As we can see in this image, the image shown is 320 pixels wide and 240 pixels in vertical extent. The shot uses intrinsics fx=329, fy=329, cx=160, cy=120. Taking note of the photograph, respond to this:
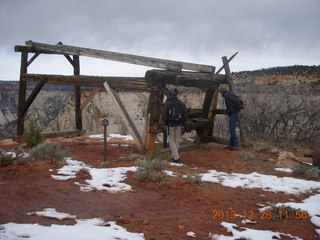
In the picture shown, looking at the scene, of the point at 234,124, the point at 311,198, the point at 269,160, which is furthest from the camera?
the point at 234,124

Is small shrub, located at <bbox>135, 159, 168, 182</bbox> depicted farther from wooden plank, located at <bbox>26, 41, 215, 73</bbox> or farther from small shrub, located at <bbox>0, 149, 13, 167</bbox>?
wooden plank, located at <bbox>26, 41, 215, 73</bbox>

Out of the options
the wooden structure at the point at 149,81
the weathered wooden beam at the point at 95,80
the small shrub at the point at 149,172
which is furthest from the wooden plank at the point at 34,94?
the small shrub at the point at 149,172

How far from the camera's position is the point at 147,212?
13.9ft

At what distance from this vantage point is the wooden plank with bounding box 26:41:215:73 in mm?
8609

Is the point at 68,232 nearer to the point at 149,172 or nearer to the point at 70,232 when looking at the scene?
the point at 70,232

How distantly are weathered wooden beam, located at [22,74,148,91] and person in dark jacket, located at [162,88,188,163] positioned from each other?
0.92 meters

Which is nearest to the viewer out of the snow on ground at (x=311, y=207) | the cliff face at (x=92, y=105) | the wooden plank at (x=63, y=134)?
the snow on ground at (x=311, y=207)

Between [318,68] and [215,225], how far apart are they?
111 ft

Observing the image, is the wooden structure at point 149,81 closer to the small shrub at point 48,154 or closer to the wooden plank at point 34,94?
the wooden plank at point 34,94

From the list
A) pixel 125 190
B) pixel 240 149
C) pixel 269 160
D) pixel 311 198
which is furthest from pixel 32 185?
pixel 240 149

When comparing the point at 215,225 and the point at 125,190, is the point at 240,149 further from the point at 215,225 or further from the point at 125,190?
the point at 215,225

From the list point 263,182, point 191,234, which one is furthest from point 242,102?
point 191,234

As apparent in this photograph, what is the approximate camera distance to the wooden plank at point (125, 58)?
8.61 meters

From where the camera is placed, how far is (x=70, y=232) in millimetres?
3273
